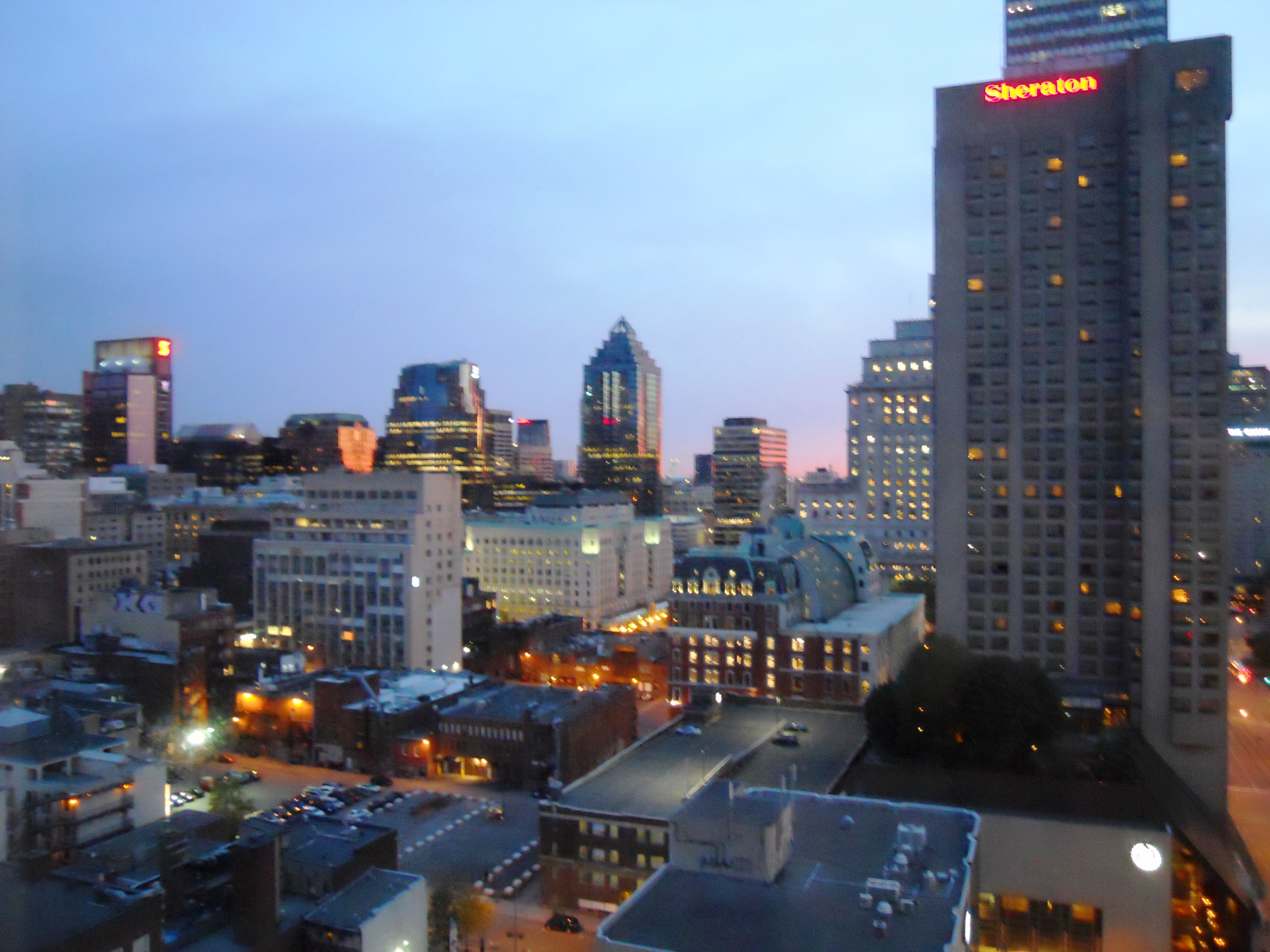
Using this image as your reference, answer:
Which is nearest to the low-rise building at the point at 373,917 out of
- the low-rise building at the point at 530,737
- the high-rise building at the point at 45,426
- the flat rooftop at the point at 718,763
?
the flat rooftop at the point at 718,763

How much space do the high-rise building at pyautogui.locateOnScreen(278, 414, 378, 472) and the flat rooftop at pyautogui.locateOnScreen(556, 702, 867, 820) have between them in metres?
56.1

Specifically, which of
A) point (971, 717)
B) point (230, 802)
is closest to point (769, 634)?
point (971, 717)

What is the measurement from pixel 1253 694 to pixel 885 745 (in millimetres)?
16153

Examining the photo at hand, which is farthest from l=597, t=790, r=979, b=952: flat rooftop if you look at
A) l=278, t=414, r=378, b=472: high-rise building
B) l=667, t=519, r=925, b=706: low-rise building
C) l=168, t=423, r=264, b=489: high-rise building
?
l=278, t=414, r=378, b=472: high-rise building

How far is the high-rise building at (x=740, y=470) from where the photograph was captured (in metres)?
70.5

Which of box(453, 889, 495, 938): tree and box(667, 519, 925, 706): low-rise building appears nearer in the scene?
box(453, 889, 495, 938): tree

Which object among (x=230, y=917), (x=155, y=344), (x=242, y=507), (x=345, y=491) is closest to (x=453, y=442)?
(x=242, y=507)

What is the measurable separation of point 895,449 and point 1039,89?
831 inches

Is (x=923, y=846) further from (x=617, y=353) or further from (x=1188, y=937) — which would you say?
(x=617, y=353)

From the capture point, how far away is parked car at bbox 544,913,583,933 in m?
11.3

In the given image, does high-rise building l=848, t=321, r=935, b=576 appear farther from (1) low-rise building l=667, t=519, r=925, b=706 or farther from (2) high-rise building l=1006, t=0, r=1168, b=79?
(1) low-rise building l=667, t=519, r=925, b=706

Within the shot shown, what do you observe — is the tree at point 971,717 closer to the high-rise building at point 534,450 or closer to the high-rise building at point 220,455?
the high-rise building at point 220,455

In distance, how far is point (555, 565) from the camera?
3581 cm

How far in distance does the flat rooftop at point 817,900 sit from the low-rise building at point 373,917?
2.99m
